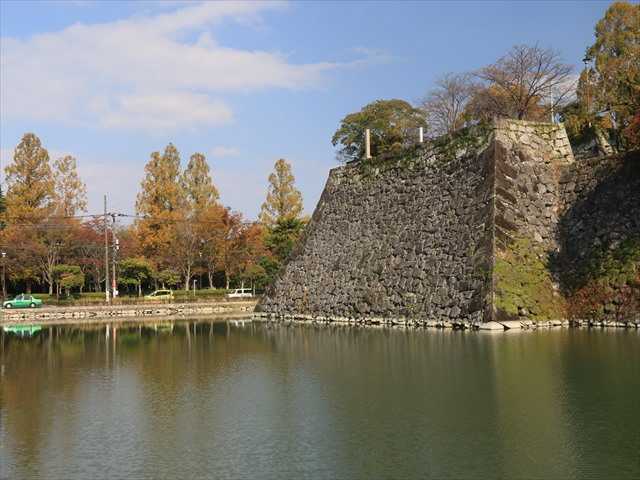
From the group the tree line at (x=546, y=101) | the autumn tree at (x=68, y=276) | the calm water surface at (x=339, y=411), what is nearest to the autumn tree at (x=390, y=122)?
the tree line at (x=546, y=101)

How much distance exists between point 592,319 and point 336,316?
35.6ft

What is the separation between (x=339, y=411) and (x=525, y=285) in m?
13.3

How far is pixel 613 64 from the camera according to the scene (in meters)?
45.1

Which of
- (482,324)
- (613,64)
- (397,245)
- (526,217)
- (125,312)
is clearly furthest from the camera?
(613,64)

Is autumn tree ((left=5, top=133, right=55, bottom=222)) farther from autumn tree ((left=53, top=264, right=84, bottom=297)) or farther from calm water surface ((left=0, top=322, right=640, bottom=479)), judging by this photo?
calm water surface ((left=0, top=322, right=640, bottom=479))

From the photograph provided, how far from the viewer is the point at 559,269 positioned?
79.0ft

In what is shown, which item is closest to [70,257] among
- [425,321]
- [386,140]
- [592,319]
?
[386,140]

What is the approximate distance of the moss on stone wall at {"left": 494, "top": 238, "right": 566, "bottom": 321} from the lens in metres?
22.3

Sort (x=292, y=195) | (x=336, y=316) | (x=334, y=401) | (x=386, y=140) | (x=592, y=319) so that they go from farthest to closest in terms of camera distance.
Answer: (x=292, y=195)
(x=386, y=140)
(x=336, y=316)
(x=592, y=319)
(x=334, y=401)

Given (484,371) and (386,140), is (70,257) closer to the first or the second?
(386,140)

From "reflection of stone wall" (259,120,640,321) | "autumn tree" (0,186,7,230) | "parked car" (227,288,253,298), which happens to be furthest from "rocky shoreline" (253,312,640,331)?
"autumn tree" (0,186,7,230)

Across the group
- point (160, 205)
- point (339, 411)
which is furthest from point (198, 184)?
point (339, 411)

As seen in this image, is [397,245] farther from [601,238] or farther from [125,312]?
[125,312]

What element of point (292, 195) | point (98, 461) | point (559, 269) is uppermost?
point (292, 195)
